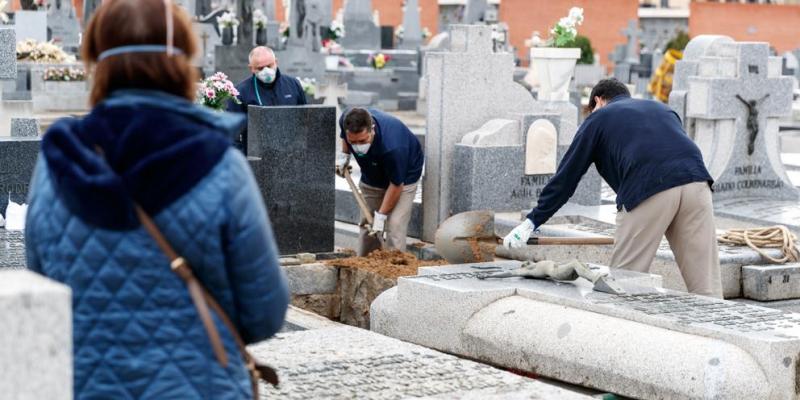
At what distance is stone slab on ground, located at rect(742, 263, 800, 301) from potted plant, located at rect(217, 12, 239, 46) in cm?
1842

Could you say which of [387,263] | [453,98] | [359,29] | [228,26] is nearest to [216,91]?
[453,98]

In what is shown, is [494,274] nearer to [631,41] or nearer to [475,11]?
[475,11]

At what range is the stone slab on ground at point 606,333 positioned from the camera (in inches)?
219

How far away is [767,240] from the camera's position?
9.54 metres

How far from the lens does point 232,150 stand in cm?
299

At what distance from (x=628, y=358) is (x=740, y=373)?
1.61ft

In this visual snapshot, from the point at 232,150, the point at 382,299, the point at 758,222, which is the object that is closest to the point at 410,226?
the point at 758,222

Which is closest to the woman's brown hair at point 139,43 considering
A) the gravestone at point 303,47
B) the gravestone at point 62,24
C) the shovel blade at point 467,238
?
the shovel blade at point 467,238

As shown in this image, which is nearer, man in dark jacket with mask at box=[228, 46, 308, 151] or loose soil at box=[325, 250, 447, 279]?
loose soil at box=[325, 250, 447, 279]

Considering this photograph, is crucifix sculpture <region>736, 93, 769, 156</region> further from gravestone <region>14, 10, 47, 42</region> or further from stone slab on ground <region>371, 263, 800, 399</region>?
gravestone <region>14, 10, 47, 42</region>

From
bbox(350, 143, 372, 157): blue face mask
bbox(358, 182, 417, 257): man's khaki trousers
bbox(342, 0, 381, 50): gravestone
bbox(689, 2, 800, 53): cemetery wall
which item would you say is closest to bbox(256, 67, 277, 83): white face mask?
bbox(358, 182, 417, 257): man's khaki trousers

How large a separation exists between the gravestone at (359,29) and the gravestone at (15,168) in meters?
27.9

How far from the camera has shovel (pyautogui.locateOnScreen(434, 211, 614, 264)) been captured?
9.05 m

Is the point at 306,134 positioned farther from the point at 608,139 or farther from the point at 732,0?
the point at 732,0
